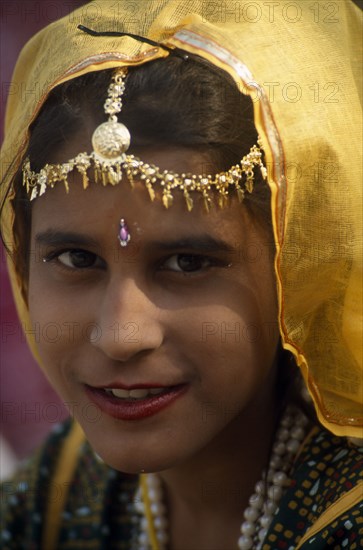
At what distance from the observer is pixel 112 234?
1393 mm

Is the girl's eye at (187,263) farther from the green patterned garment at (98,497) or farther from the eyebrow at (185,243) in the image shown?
the green patterned garment at (98,497)

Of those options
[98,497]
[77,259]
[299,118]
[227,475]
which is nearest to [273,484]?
A: [227,475]

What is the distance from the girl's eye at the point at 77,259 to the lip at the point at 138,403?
8.5 inches

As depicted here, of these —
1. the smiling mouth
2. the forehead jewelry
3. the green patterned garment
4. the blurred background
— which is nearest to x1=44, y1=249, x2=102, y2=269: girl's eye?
the forehead jewelry

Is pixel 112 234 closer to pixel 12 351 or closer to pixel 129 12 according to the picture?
pixel 129 12

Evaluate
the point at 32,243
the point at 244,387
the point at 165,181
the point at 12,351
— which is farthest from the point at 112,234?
the point at 12,351

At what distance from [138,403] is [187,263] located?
10.2 inches

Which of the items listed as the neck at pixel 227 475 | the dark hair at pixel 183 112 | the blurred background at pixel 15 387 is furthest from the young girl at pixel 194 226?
the blurred background at pixel 15 387

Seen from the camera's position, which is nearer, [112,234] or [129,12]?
[112,234]

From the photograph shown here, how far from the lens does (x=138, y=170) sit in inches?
54.2

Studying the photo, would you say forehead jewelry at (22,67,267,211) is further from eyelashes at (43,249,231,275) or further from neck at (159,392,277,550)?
neck at (159,392,277,550)

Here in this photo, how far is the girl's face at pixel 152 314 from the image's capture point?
1382 mm

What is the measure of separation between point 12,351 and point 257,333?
243 cm

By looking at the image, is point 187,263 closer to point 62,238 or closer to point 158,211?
point 158,211
